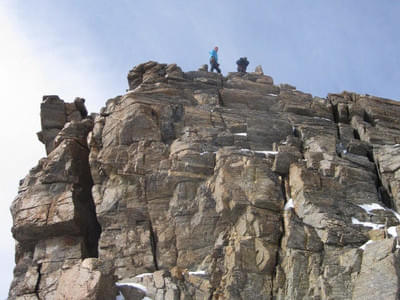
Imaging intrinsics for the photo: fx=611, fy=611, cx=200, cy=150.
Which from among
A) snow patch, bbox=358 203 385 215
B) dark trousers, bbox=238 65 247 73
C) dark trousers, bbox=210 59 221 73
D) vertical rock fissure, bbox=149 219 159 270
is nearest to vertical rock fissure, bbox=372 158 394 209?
snow patch, bbox=358 203 385 215

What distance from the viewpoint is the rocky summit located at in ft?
105

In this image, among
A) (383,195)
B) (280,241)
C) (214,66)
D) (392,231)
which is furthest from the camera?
(214,66)

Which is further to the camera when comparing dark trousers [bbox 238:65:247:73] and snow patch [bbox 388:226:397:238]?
dark trousers [bbox 238:65:247:73]

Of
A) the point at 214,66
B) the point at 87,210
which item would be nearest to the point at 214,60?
the point at 214,66

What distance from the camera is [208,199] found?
35844mm

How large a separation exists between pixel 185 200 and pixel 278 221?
18.7ft

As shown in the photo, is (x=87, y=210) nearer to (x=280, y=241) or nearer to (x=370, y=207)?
(x=280, y=241)

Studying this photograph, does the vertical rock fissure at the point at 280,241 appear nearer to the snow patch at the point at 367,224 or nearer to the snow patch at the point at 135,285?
the snow patch at the point at 367,224

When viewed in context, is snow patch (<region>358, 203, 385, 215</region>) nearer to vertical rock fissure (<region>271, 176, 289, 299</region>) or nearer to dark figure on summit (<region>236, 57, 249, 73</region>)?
vertical rock fissure (<region>271, 176, 289, 299</region>)

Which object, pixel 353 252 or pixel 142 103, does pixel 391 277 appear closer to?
pixel 353 252

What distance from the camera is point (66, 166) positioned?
135ft

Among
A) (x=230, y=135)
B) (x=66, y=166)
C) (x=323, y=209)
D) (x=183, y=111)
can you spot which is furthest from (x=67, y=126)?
(x=323, y=209)

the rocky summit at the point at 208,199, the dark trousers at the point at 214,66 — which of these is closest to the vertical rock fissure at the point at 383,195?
the rocky summit at the point at 208,199

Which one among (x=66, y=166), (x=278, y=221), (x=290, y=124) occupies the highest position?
(x=290, y=124)
